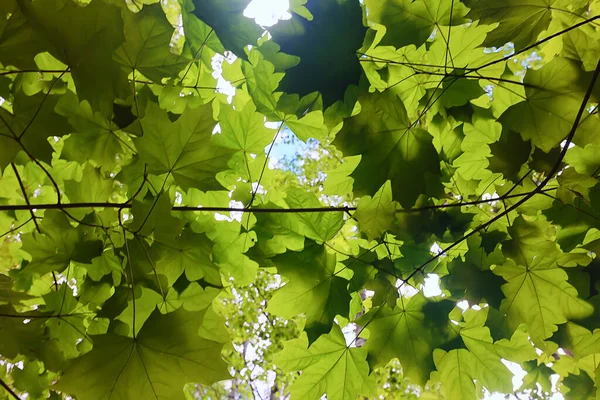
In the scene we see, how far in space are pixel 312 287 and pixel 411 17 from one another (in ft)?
2.05

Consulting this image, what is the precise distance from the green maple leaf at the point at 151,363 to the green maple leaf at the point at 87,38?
403 millimetres

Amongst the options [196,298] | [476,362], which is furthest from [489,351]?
[196,298]

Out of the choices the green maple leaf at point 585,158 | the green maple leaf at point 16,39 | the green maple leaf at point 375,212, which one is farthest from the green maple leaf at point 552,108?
the green maple leaf at point 16,39

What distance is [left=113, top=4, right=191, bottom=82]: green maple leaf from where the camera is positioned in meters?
0.72

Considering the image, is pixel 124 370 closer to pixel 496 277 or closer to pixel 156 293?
Result: pixel 156 293

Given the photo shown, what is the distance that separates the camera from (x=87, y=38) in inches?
23.3

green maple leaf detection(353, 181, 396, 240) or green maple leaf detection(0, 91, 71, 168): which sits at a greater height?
green maple leaf detection(0, 91, 71, 168)

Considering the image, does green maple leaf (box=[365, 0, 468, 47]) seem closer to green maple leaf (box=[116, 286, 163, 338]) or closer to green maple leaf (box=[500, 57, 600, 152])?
green maple leaf (box=[500, 57, 600, 152])

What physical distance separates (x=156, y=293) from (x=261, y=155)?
432mm

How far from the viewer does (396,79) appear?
92cm

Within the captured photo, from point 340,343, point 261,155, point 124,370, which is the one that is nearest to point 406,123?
point 261,155

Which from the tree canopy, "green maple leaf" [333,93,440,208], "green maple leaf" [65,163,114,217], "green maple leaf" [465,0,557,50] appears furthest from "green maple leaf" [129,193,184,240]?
"green maple leaf" [465,0,557,50]

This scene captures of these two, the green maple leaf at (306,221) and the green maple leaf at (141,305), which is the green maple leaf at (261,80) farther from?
the green maple leaf at (141,305)

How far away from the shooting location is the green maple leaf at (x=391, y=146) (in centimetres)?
75
